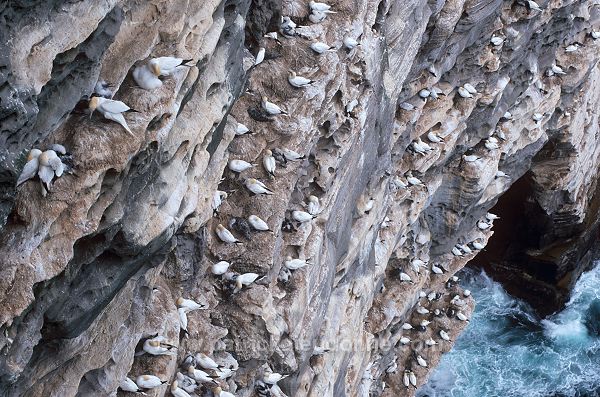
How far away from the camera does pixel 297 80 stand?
1198 centimetres

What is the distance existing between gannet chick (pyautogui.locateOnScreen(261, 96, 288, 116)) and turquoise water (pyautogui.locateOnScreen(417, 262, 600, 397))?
1442 centimetres

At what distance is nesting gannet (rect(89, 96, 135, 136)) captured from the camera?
23.9ft

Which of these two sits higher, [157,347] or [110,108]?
[110,108]

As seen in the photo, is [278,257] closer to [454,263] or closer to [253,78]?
[253,78]

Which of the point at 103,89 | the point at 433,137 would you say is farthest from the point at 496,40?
the point at 103,89

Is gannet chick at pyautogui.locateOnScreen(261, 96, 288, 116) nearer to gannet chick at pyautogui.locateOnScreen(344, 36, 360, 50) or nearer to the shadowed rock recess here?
the shadowed rock recess

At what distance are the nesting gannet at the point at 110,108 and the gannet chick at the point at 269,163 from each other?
440 cm

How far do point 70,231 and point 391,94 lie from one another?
369 inches

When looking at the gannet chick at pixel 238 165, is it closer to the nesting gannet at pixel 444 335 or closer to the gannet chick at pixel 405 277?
the gannet chick at pixel 405 277

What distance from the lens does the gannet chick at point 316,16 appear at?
12483 mm

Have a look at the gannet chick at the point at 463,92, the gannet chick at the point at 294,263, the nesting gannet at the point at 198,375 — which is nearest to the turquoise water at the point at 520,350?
the gannet chick at the point at 463,92

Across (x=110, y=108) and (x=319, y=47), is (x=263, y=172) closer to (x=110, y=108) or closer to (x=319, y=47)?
(x=319, y=47)

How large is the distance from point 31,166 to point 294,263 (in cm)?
597

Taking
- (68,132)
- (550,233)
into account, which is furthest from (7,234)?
(550,233)
